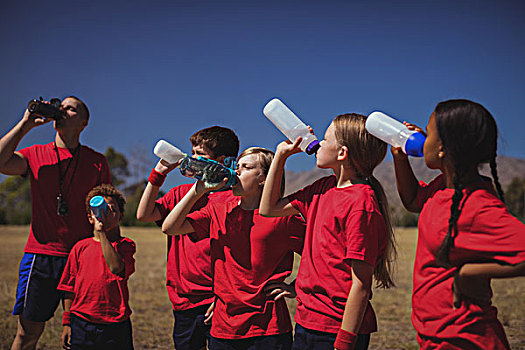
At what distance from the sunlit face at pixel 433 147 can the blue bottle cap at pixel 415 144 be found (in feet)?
0.25

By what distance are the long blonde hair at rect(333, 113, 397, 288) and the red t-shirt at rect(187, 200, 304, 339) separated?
27.4 inches

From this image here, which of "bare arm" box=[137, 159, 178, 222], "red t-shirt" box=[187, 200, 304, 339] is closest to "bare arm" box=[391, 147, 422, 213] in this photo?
"red t-shirt" box=[187, 200, 304, 339]

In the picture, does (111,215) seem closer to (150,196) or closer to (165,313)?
(150,196)

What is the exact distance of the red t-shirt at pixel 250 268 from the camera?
353 cm

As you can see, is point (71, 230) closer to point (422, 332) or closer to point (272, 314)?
point (272, 314)

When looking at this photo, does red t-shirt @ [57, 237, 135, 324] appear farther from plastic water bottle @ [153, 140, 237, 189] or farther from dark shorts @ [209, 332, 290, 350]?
dark shorts @ [209, 332, 290, 350]

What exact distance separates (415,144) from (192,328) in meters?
2.50

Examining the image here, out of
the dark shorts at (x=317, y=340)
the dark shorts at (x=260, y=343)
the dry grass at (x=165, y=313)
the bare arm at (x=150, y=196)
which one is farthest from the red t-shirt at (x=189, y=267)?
the dry grass at (x=165, y=313)

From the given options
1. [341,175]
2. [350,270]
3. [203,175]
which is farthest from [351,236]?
[203,175]

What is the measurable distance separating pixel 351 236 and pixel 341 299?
37 cm

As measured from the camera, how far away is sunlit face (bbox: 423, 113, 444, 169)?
2.58m

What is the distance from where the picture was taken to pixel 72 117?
5.17 m

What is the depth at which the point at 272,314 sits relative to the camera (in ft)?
11.7

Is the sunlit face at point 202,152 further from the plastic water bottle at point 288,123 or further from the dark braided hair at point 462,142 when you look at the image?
the dark braided hair at point 462,142
